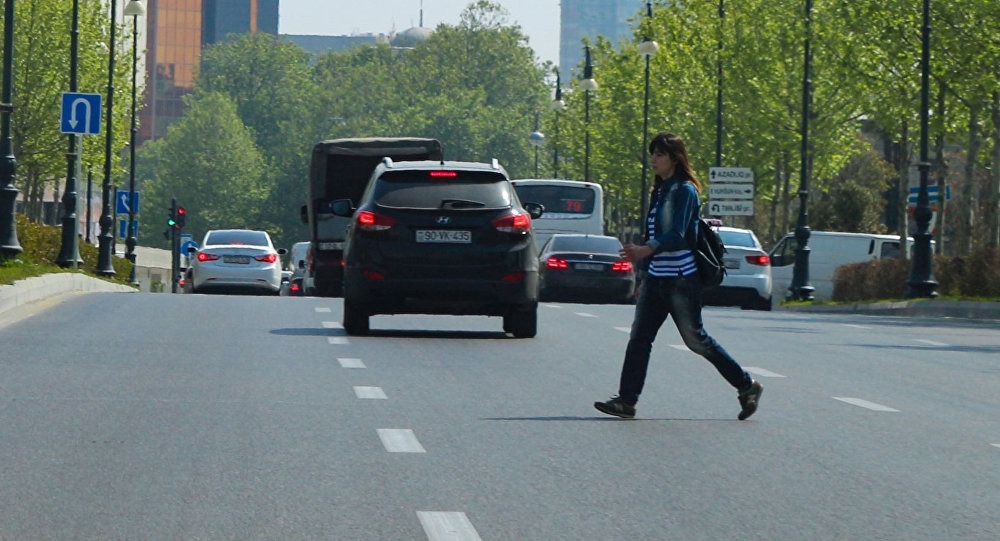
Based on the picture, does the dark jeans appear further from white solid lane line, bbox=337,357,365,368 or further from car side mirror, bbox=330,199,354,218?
car side mirror, bbox=330,199,354,218

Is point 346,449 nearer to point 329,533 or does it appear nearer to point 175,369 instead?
point 329,533

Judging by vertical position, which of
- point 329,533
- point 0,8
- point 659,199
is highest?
point 0,8

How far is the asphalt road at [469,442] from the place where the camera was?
8352 mm

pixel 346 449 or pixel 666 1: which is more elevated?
pixel 666 1

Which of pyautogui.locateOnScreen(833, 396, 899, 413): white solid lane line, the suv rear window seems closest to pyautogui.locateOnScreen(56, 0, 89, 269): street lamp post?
the suv rear window

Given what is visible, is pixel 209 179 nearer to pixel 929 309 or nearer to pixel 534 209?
pixel 929 309

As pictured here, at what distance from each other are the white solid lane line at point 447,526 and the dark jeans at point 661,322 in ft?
14.1

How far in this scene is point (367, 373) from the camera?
15602 millimetres

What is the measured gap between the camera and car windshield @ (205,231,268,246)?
43469 millimetres

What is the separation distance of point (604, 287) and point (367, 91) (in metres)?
121

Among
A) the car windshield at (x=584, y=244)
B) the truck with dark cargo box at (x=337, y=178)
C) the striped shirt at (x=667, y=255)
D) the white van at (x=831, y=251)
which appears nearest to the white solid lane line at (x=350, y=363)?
the striped shirt at (x=667, y=255)

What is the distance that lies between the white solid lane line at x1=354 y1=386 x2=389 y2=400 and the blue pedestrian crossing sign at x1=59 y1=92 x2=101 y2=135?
23730 mm

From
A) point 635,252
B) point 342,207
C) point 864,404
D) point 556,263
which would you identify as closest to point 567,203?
point 556,263

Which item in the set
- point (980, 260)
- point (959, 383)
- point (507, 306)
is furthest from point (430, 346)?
point (980, 260)
